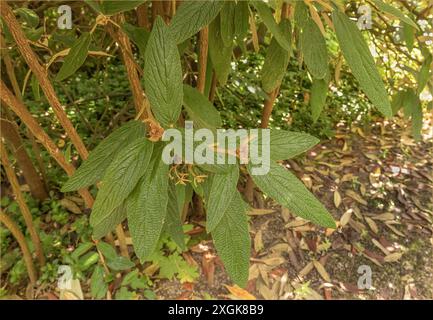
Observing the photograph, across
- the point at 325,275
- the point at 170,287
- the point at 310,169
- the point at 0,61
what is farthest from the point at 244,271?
the point at 310,169

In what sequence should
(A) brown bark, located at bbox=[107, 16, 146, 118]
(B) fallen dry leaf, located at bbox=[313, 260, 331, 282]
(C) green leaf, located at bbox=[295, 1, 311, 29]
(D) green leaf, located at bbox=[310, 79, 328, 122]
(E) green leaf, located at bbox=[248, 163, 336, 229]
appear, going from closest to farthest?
(E) green leaf, located at bbox=[248, 163, 336, 229]
(C) green leaf, located at bbox=[295, 1, 311, 29]
(A) brown bark, located at bbox=[107, 16, 146, 118]
(D) green leaf, located at bbox=[310, 79, 328, 122]
(B) fallen dry leaf, located at bbox=[313, 260, 331, 282]

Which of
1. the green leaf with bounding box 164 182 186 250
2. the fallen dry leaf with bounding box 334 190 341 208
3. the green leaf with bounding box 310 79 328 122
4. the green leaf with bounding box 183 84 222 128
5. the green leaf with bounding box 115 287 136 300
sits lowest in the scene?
the green leaf with bounding box 115 287 136 300

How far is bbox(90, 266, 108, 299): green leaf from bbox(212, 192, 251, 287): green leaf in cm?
71

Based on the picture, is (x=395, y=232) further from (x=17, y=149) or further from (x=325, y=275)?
(x=17, y=149)

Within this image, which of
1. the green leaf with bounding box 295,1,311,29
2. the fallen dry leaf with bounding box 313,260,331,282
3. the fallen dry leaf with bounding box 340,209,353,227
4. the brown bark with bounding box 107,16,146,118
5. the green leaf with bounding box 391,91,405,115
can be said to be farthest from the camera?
the fallen dry leaf with bounding box 340,209,353,227

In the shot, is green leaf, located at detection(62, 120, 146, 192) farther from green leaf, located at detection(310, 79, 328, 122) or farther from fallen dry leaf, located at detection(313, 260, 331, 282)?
fallen dry leaf, located at detection(313, 260, 331, 282)

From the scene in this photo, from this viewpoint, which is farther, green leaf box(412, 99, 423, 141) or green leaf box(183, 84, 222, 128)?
green leaf box(412, 99, 423, 141)

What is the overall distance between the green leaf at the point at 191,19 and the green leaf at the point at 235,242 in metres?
0.22

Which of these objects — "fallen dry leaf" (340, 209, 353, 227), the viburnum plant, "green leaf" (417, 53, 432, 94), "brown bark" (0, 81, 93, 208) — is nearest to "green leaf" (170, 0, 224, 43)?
the viburnum plant

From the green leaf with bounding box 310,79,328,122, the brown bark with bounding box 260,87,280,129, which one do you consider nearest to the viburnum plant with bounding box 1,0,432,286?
the green leaf with bounding box 310,79,328,122

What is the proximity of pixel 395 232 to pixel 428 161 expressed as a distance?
0.51 metres

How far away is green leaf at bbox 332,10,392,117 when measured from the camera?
1.60 feet

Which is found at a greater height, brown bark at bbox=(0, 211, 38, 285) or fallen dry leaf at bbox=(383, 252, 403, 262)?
brown bark at bbox=(0, 211, 38, 285)
